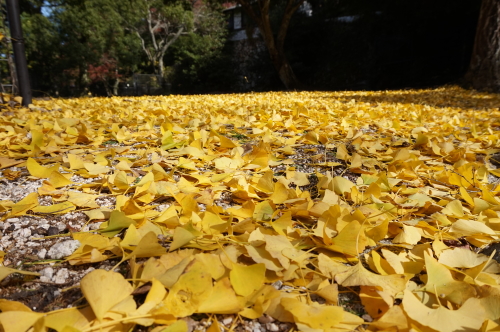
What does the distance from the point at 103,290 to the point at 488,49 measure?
801 centimetres

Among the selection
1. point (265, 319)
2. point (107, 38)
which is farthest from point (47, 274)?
point (107, 38)

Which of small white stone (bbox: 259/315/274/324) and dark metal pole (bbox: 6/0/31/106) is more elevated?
dark metal pole (bbox: 6/0/31/106)

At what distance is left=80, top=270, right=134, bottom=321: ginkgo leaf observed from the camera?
0.46 m

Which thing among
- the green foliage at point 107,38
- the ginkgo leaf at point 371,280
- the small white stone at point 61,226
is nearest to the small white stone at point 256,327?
the ginkgo leaf at point 371,280

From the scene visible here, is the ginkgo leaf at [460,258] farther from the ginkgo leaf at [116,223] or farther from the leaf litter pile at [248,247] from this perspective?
the ginkgo leaf at [116,223]

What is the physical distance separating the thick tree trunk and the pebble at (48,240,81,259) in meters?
7.54

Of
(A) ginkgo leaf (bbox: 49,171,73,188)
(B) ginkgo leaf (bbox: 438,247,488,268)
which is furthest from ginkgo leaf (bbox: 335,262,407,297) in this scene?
(A) ginkgo leaf (bbox: 49,171,73,188)

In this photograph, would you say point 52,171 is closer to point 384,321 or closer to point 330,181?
point 330,181

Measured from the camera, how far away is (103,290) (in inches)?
18.8

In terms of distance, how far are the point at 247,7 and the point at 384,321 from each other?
33.5ft

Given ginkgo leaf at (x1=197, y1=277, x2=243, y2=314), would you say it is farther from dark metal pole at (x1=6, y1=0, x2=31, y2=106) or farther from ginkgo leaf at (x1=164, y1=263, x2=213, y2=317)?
dark metal pole at (x1=6, y1=0, x2=31, y2=106)

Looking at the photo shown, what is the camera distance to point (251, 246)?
2.05ft

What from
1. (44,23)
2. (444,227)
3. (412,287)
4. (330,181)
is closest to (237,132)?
(330,181)

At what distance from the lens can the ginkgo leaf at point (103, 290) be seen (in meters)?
0.46
